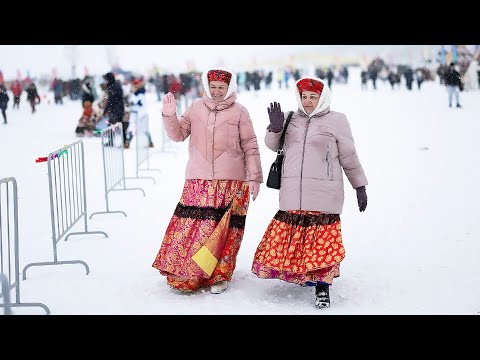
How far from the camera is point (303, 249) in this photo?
4719mm

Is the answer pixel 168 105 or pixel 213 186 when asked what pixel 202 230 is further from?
pixel 168 105

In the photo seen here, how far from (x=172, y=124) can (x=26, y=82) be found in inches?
1054

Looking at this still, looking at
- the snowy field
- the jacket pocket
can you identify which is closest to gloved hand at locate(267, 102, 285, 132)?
the jacket pocket

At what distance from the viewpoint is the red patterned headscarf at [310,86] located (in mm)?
4656

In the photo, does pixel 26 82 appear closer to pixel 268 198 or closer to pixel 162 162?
pixel 162 162

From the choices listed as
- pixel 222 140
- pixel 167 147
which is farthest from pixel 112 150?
pixel 167 147

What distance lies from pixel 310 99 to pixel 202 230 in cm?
120

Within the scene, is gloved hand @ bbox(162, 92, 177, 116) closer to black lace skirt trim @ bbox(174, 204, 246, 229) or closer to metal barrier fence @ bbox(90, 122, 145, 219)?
black lace skirt trim @ bbox(174, 204, 246, 229)

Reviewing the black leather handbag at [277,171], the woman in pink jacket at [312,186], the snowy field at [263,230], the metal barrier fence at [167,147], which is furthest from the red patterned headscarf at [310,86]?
the metal barrier fence at [167,147]

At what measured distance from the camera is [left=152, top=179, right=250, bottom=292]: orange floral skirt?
498cm

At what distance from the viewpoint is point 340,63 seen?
4756 centimetres
